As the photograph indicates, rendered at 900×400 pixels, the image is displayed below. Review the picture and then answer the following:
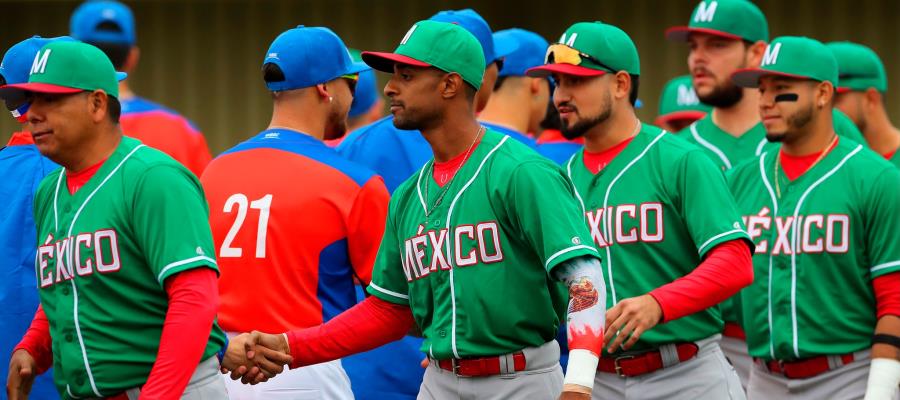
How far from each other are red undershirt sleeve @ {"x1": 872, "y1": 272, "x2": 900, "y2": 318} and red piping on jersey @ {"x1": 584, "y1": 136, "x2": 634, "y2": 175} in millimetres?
1195

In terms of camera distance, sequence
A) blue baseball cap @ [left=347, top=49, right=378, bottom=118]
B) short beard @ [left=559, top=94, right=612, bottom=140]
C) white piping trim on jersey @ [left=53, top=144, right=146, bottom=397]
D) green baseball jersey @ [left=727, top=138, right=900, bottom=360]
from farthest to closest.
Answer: blue baseball cap @ [left=347, top=49, right=378, bottom=118]
green baseball jersey @ [left=727, top=138, right=900, bottom=360]
short beard @ [left=559, top=94, right=612, bottom=140]
white piping trim on jersey @ [left=53, top=144, right=146, bottom=397]

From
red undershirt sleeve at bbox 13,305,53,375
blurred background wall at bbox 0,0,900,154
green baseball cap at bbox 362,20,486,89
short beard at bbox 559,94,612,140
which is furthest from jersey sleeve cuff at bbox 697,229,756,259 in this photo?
blurred background wall at bbox 0,0,900,154

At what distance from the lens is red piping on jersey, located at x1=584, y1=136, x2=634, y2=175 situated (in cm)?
604

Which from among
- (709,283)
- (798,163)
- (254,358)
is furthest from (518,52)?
(254,358)

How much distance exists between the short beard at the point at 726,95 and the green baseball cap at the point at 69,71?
3.88 m

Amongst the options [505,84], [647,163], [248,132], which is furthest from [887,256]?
[248,132]

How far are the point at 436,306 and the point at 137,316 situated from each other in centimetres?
101

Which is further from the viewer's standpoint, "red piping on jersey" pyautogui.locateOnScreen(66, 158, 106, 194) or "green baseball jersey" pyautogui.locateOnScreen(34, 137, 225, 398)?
"red piping on jersey" pyautogui.locateOnScreen(66, 158, 106, 194)

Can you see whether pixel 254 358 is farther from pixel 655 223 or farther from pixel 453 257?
pixel 655 223

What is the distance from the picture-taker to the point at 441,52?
5.11 metres

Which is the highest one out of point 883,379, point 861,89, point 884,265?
point 861,89

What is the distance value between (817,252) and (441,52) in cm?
206

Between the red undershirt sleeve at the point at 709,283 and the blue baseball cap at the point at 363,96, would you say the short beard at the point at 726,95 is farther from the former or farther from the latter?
the red undershirt sleeve at the point at 709,283

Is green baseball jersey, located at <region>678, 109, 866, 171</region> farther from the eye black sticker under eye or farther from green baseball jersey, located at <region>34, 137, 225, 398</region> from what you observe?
green baseball jersey, located at <region>34, 137, 225, 398</region>
